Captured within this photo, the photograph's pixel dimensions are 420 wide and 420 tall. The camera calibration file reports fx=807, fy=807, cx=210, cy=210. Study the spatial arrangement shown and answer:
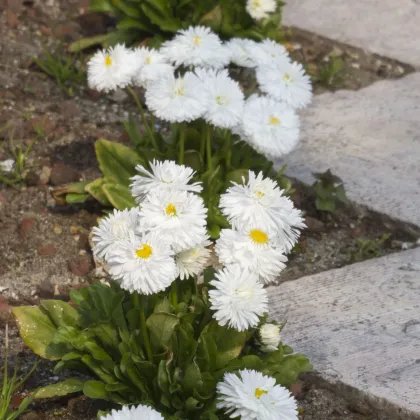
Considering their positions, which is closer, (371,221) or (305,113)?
(371,221)

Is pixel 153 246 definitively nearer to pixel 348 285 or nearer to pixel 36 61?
pixel 348 285

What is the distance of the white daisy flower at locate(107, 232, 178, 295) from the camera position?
1770 mm

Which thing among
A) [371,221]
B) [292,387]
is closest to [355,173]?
[371,221]

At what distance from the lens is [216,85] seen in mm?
2510

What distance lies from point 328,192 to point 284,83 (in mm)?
658

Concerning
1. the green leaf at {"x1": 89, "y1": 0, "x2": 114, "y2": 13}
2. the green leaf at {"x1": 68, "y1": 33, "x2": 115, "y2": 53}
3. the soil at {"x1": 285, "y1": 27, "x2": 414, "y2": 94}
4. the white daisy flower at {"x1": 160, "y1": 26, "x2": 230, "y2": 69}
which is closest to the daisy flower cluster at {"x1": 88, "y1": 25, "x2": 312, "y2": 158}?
the white daisy flower at {"x1": 160, "y1": 26, "x2": 230, "y2": 69}

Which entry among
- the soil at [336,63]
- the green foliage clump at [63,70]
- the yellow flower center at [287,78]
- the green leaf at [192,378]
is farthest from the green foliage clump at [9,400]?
the soil at [336,63]

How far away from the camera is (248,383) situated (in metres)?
1.88

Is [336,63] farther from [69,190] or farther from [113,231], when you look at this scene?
[113,231]

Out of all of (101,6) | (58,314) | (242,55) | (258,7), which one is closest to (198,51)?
(242,55)

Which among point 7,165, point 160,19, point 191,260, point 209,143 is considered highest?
point 191,260

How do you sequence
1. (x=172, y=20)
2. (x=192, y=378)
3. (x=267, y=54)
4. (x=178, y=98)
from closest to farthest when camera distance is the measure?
(x=192, y=378) → (x=178, y=98) → (x=267, y=54) → (x=172, y=20)

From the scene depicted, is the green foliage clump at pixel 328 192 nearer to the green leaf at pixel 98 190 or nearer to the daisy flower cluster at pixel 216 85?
the daisy flower cluster at pixel 216 85

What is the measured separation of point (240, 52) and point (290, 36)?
1.73m
